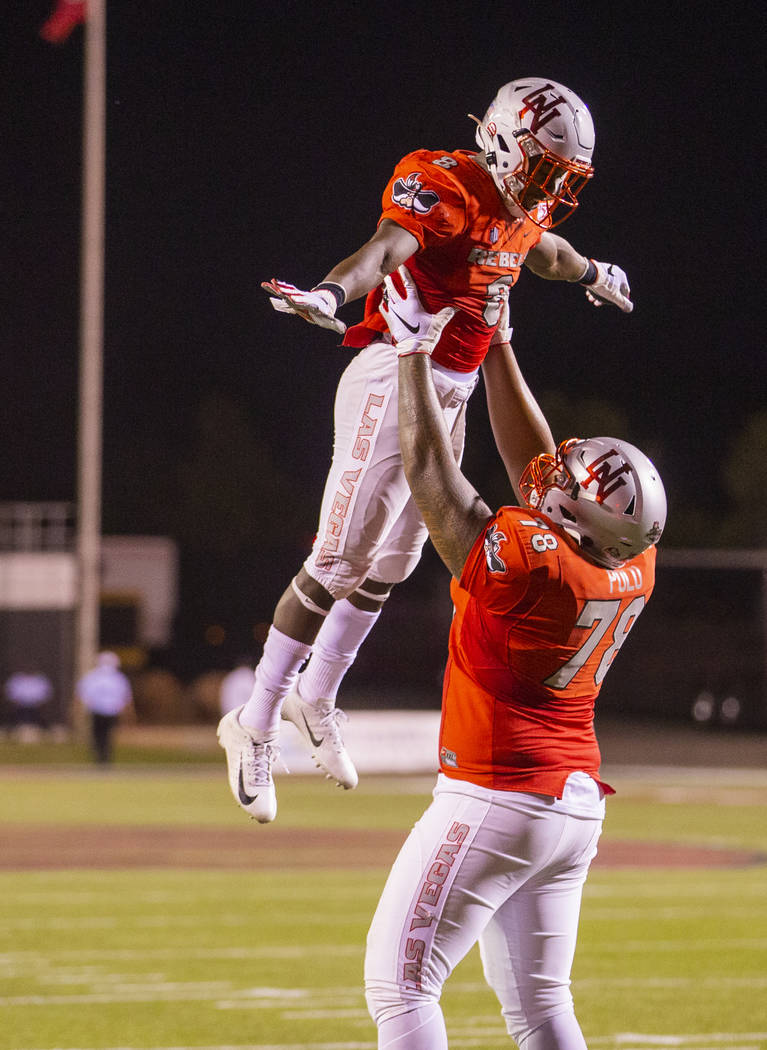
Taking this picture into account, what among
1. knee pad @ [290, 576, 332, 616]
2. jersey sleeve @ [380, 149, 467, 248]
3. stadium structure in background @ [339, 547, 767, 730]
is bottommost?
stadium structure in background @ [339, 547, 767, 730]

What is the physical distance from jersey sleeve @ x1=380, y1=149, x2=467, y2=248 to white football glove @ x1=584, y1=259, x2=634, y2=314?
3.58 ft

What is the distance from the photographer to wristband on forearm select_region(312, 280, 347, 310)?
4.82 meters

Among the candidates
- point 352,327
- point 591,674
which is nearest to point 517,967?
point 591,674

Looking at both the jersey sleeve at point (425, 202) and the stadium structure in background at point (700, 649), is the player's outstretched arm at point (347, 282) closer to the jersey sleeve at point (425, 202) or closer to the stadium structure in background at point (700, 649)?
the jersey sleeve at point (425, 202)

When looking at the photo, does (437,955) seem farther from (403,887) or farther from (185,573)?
(185,573)

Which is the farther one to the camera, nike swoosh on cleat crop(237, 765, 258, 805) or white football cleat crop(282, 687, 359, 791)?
white football cleat crop(282, 687, 359, 791)

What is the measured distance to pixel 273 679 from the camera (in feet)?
19.4

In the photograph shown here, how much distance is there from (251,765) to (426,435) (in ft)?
4.42

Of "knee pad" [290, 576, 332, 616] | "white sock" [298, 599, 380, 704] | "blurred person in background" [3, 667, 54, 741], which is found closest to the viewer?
"knee pad" [290, 576, 332, 616]

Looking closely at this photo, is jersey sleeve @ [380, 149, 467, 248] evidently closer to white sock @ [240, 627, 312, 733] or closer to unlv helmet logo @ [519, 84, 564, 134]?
unlv helmet logo @ [519, 84, 564, 134]

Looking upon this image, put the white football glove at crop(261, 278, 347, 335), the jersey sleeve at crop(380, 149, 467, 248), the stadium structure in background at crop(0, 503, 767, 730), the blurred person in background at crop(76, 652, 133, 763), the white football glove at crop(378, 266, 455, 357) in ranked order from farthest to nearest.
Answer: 1. the stadium structure in background at crop(0, 503, 767, 730)
2. the blurred person in background at crop(76, 652, 133, 763)
3. the white football glove at crop(378, 266, 455, 357)
4. the jersey sleeve at crop(380, 149, 467, 248)
5. the white football glove at crop(261, 278, 347, 335)

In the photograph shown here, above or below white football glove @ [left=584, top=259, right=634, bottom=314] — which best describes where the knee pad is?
below

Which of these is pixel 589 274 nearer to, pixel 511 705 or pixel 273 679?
pixel 511 705

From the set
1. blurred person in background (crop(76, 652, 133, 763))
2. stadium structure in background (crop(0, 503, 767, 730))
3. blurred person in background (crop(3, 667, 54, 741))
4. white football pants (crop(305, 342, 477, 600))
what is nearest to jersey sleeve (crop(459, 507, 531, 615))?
white football pants (crop(305, 342, 477, 600))
